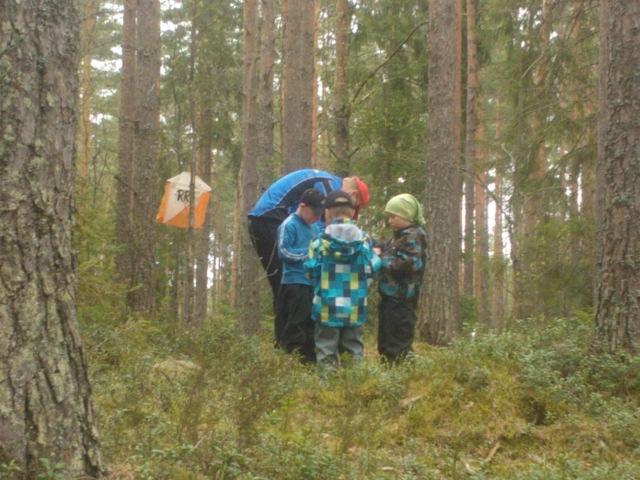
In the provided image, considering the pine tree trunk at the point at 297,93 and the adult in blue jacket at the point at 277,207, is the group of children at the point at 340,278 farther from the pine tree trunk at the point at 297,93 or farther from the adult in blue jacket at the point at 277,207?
the pine tree trunk at the point at 297,93

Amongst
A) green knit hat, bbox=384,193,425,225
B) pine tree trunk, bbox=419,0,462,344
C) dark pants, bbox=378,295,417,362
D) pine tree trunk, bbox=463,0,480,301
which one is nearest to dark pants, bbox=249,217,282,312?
dark pants, bbox=378,295,417,362

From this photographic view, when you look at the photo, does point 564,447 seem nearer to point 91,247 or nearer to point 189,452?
point 189,452

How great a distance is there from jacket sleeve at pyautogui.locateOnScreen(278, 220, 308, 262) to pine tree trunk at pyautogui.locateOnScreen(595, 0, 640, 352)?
8.81ft

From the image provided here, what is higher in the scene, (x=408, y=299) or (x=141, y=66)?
(x=141, y=66)

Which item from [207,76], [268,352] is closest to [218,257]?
[207,76]

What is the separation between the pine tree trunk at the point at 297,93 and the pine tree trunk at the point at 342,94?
2859mm

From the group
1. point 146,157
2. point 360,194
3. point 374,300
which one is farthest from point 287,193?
point 374,300

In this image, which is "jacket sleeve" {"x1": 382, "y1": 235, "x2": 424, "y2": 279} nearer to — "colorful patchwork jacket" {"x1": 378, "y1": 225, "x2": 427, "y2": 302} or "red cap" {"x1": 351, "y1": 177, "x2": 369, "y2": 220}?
"colorful patchwork jacket" {"x1": 378, "y1": 225, "x2": 427, "y2": 302}

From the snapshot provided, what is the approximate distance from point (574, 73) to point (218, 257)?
125 feet

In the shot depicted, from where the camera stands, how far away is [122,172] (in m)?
13.5

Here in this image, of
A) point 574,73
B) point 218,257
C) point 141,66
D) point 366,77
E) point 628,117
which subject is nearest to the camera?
point 628,117

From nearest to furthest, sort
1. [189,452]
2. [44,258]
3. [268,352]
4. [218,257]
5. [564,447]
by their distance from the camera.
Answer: [44,258], [189,452], [564,447], [268,352], [218,257]

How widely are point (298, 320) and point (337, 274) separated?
2.51 feet

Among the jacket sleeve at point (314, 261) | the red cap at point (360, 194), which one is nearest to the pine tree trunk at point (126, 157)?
the red cap at point (360, 194)
